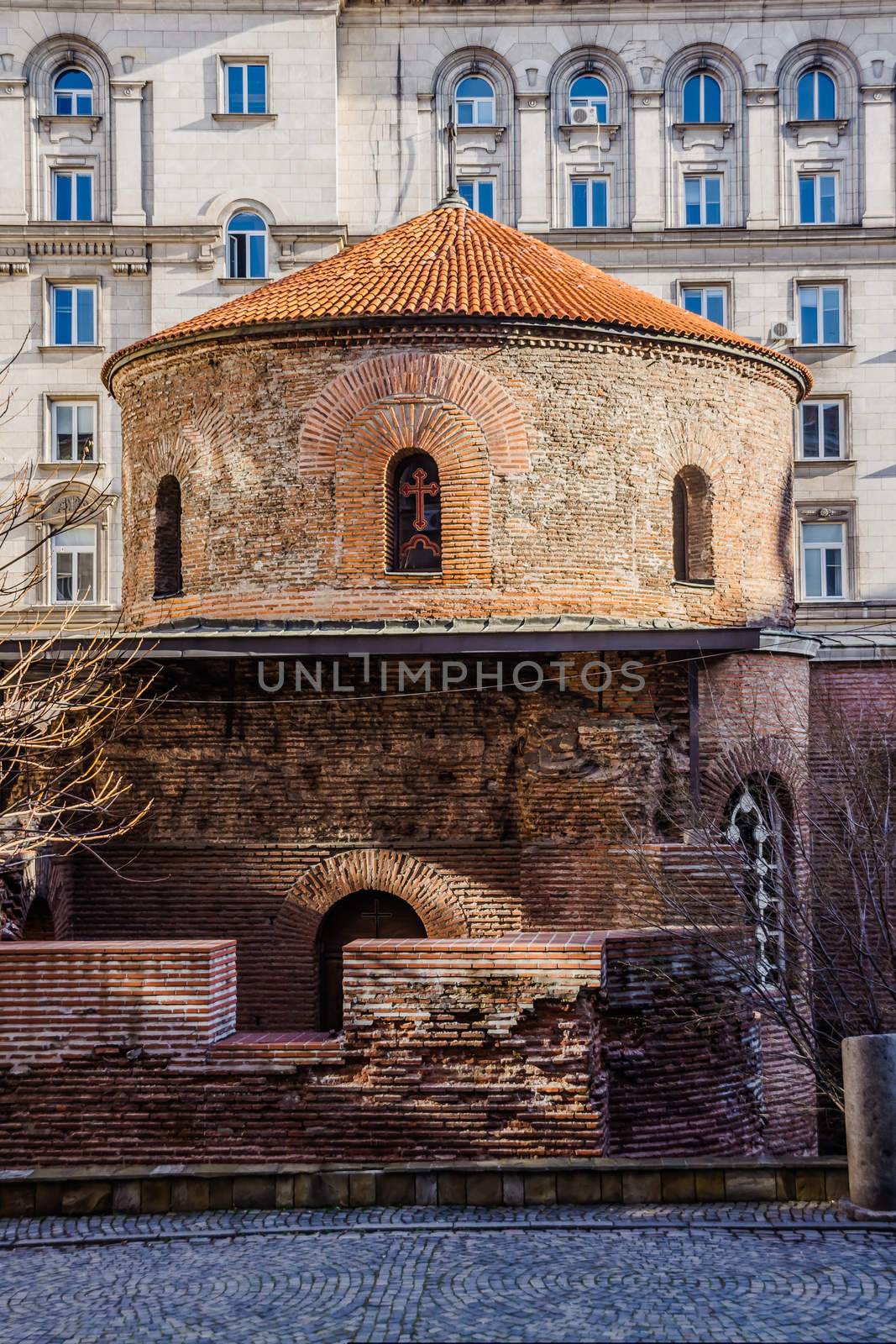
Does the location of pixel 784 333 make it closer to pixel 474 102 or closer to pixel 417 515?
pixel 474 102

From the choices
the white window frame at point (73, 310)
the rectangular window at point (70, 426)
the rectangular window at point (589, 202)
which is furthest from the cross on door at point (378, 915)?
the rectangular window at point (589, 202)

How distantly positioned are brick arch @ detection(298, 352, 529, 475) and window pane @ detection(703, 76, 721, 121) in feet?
62.1

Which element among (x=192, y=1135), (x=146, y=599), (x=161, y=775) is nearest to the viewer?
(x=192, y=1135)

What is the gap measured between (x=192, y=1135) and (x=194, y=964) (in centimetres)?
111

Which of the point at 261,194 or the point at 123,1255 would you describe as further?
the point at 261,194

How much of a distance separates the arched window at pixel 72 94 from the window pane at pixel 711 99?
12.2m

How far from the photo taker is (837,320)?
2969 centimetres

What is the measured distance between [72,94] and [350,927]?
2192cm

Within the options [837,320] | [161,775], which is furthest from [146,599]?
[837,320]

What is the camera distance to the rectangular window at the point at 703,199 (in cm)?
2970

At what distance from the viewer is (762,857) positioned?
45.4 feet

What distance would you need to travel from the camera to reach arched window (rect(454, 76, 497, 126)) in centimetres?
2986

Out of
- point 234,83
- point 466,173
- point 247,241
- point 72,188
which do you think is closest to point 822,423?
point 466,173

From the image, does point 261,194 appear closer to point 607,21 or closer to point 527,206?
point 527,206
